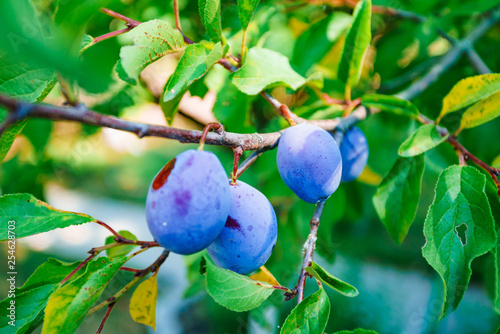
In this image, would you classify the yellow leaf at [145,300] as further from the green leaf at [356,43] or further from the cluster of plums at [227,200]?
the green leaf at [356,43]

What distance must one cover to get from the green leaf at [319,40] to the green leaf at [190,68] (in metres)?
0.50

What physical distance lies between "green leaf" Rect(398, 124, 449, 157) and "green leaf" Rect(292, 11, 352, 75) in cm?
44

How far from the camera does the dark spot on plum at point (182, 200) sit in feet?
1.60

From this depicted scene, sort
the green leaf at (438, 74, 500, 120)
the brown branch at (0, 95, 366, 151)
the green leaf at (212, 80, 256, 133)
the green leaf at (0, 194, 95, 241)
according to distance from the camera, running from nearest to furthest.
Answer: the brown branch at (0, 95, 366, 151) < the green leaf at (0, 194, 95, 241) < the green leaf at (438, 74, 500, 120) < the green leaf at (212, 80, 256, 133)

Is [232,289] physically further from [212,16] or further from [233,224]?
A: [212,16]

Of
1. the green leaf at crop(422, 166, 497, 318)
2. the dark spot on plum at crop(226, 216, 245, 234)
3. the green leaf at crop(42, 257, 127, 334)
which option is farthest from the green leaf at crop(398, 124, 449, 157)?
the green leaf at crop(42, 257, 127, 334)

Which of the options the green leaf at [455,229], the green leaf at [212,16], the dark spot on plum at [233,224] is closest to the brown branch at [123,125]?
the dark spot on plum at [233,224]

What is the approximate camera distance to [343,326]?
7.67 feet

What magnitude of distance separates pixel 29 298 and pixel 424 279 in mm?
3100

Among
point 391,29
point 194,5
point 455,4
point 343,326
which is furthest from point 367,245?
point 194,5

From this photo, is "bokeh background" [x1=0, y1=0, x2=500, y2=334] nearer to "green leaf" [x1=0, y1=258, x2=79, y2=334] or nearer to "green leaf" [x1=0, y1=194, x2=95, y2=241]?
Answer: "green leaf" [x1=0, y1=194, x2=95, y2=241]

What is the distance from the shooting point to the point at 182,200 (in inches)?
19.3

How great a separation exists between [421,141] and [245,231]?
Result: 0.37 metres

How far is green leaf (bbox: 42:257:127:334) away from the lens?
0.54 metres
